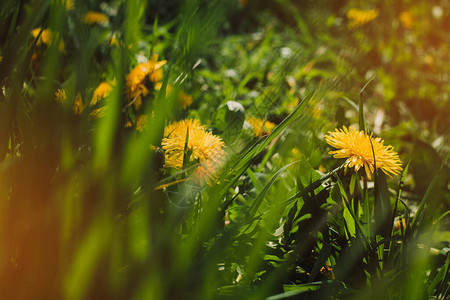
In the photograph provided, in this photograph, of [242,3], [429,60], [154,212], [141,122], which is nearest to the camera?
[154,212]

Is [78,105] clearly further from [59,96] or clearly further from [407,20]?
[407,20]

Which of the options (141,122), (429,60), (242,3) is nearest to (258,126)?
(141,122)

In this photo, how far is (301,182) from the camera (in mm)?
655

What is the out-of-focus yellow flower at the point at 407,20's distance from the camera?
2.10m

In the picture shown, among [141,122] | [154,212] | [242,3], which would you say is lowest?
[154,212]

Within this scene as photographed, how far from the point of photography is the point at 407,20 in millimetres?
2096

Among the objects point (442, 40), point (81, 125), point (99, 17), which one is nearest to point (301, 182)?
point (81, 125)

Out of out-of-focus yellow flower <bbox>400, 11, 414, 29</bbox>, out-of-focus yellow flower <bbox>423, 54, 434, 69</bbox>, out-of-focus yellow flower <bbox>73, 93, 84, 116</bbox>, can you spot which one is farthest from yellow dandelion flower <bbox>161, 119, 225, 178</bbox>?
out-of-focus yellow flower <bbox>400, 11, 414, 29</bbox>

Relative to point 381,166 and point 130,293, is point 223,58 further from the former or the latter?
point 130,293

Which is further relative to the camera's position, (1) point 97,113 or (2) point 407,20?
(2) point 407,20

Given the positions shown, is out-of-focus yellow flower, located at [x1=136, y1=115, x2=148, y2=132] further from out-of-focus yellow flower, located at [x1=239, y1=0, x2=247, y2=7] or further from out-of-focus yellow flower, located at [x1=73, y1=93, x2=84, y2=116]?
out-of-focus yellow flower, located at [x1=239, y1=0, x2=247, y2=7]

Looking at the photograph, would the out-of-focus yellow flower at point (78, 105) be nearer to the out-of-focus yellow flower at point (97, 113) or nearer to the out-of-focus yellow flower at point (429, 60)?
the out-of-focus yellow flower at point (97, 113)

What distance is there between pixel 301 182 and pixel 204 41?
31 centimetres

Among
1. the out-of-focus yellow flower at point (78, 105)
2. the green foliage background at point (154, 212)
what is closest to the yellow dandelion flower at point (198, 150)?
the green foliage background at point (154, 212)
